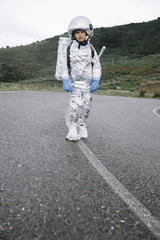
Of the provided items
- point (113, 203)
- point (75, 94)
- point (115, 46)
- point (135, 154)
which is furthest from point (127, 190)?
point (115, 46)

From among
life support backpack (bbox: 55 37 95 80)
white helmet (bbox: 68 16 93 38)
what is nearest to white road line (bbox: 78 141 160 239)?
life support backpack (bbox: 55 37 95 80)

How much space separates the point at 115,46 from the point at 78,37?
325 feet

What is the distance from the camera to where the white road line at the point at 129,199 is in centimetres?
146

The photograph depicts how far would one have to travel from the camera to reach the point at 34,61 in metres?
65.3

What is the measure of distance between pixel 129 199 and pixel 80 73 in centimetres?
244

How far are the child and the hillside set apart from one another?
29.2m

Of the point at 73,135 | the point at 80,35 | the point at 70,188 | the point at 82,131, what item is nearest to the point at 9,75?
the point at 80,35

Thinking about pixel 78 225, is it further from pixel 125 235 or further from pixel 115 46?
pixel 115 46

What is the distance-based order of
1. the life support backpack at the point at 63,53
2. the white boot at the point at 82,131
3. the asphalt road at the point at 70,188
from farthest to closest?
1. the white boot at the point at 82,131
2. the life support backpack at the point at 63,53
3. the asphalt road at the point at 70,188

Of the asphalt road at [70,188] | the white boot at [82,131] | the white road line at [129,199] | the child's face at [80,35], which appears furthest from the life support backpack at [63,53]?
the white road line at [129,199]

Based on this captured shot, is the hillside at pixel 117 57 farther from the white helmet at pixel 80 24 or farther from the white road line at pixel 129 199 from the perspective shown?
the white road line at pixel 129 199

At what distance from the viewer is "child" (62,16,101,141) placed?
3.54m

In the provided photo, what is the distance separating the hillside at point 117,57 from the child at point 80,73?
2917 centimetres

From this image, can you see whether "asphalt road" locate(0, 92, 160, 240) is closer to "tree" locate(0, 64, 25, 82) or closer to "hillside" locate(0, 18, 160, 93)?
"hillside" locate(0, 18, 160, 93)
